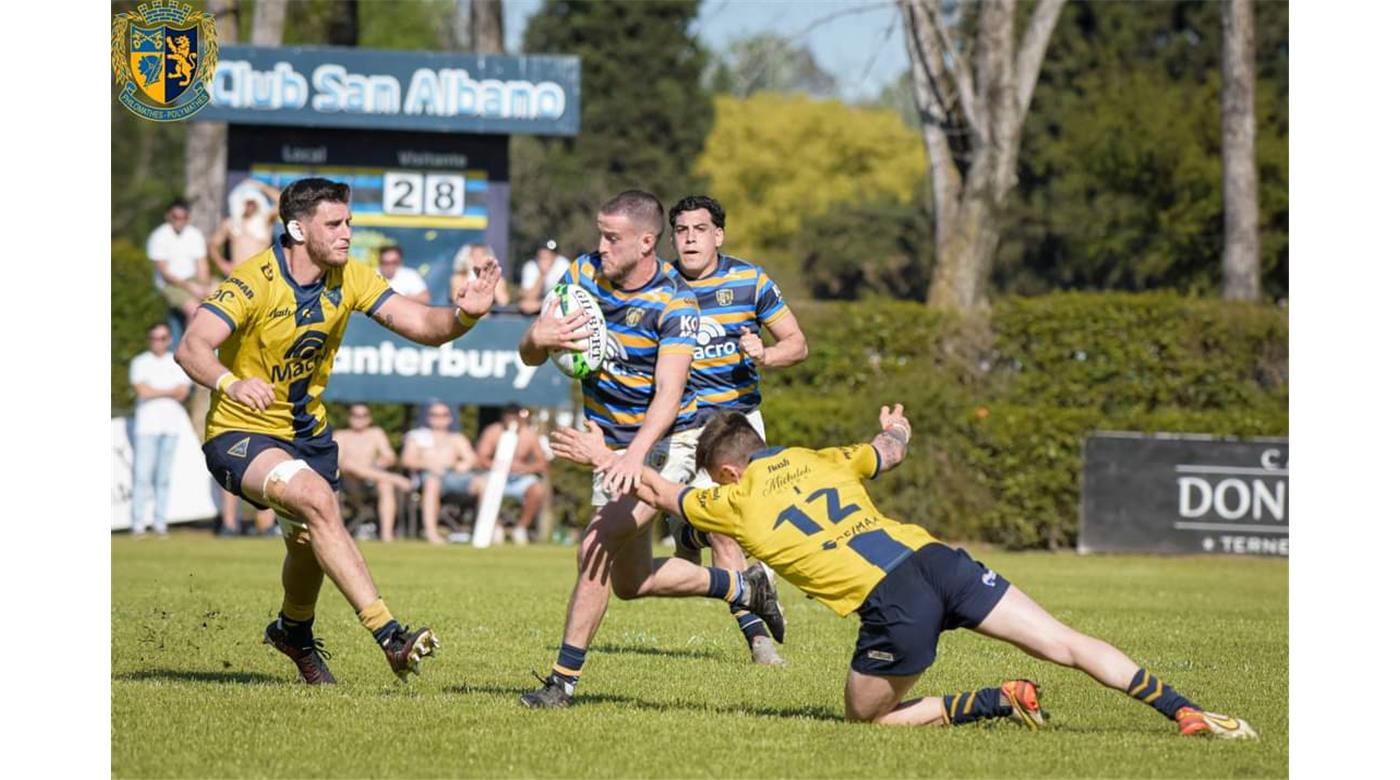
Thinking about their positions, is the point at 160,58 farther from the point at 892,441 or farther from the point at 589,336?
the point at 892,441

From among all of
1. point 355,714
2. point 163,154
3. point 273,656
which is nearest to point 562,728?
point 355,714

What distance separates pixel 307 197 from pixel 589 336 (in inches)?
62.2

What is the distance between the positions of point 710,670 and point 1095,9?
4628 cm

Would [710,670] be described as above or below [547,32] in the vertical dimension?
below

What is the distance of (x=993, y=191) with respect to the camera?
26172 millimetres

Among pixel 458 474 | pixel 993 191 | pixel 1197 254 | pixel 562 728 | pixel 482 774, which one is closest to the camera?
pixel 482 774

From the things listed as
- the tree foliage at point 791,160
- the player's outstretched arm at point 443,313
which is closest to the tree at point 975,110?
the player's outstretched arm at point 443,313

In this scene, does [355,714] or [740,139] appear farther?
[740,139]

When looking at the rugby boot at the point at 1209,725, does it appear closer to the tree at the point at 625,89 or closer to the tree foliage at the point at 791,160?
the tree at the point at 625,89

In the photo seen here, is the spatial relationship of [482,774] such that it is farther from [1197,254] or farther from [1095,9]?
[1095,9]

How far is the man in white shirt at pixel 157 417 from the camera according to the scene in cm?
2003

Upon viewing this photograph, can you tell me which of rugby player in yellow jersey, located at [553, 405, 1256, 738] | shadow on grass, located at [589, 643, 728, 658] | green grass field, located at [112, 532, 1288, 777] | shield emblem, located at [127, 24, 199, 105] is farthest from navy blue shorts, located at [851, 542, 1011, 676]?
shield emblem, located at [127, 24, 199, 105]

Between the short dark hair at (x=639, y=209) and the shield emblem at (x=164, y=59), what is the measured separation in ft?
22.2

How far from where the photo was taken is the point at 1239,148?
2906cm
